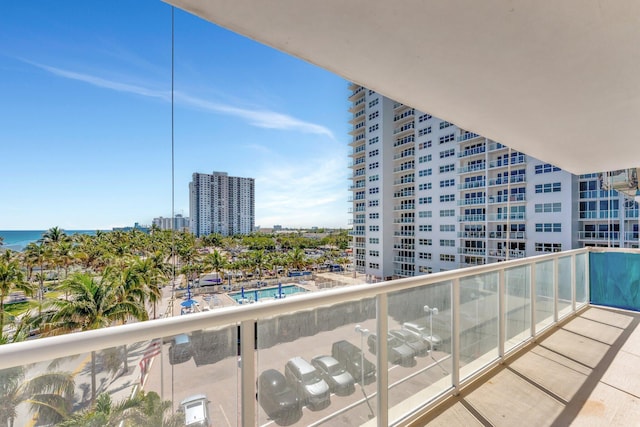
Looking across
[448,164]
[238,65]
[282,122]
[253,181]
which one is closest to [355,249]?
[448,164]

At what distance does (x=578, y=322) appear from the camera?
3.26 meters

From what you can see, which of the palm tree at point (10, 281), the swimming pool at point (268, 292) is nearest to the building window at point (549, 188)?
the swimming pool at point (268, 292)

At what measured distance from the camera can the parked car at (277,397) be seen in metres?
1.12

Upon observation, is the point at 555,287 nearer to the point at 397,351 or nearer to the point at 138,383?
the point at 397,351

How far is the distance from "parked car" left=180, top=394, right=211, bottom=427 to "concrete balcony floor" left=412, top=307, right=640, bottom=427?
4.07 feet

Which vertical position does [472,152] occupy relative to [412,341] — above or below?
above

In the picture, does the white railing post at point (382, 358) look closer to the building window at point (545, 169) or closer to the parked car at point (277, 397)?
the parked car at point (277, 397)

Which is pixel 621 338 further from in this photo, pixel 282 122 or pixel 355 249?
pixel 355 249

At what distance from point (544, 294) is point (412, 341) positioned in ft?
7.30

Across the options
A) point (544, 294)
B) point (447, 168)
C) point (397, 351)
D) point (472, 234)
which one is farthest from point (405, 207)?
point (397, 351)

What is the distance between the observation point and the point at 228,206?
40.1 metres

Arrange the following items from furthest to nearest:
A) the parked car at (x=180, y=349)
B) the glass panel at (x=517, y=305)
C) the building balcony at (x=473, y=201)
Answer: the building balcony at (x=473, y=201), the glass panel at (x=517, y=305), the parked car at (x=180, y=349)

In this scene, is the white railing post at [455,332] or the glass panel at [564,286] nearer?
the white railing post at [455,332]

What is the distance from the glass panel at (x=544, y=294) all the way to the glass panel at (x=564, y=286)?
290mm
